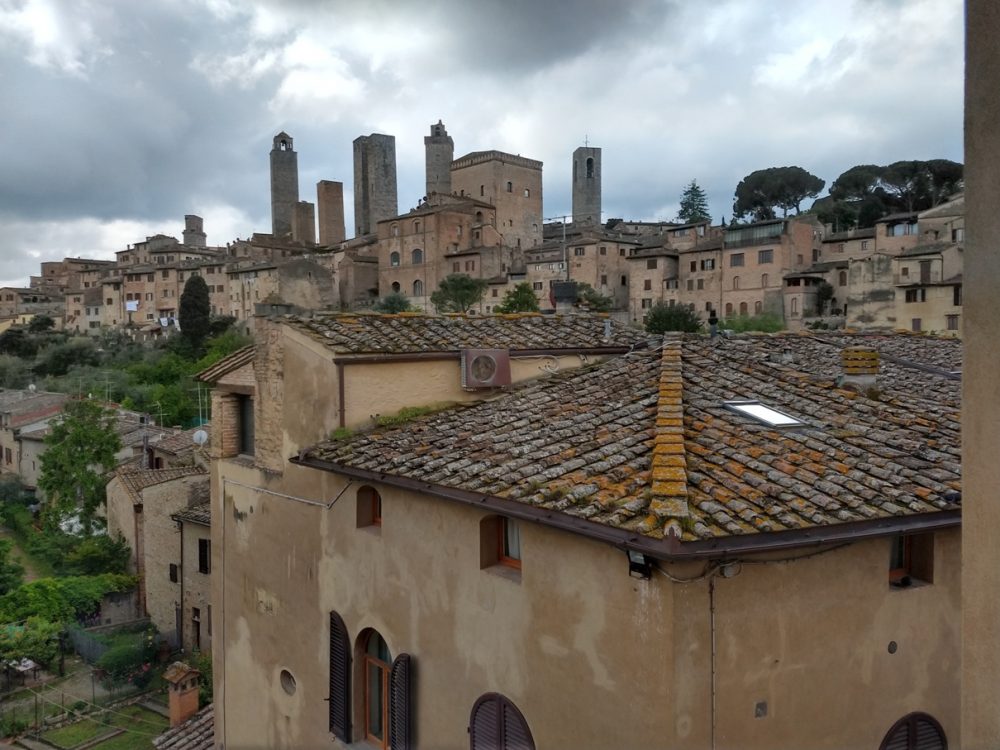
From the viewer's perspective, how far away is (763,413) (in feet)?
24.4

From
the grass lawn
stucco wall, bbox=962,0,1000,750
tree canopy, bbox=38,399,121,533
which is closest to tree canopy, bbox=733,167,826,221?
tree canopy, bbox=38,399,121,533

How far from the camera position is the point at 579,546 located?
6.04m

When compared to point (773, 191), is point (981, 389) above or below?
below

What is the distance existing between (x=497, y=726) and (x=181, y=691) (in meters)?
12.7

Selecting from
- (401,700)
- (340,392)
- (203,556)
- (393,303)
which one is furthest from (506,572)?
(393,303)

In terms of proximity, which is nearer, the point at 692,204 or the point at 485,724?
the point at 485,724

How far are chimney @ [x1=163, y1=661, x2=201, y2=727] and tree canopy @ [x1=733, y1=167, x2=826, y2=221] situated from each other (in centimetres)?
7599

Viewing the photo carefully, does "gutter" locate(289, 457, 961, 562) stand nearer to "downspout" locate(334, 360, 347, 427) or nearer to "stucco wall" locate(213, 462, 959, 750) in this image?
"stucco wall" locate(213, 462, 959, 750)

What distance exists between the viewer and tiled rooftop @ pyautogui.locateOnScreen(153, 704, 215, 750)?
1330 cm

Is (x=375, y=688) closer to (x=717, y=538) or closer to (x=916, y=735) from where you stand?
(x=717, y=538)

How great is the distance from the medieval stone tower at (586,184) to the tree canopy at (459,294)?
127ft

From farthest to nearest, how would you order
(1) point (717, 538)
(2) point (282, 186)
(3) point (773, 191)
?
1. (2) point (282, 186)
2. (3) point (773, 191)
3. (1) point (717, 538)

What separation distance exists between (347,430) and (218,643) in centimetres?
504

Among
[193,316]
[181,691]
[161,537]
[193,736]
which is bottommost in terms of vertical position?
[181,691]
